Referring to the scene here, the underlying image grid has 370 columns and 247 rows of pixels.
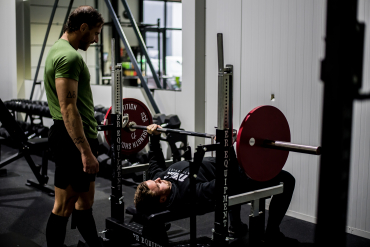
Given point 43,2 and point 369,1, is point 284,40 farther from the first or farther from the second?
point 43,2

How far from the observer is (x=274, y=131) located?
78.1 inches

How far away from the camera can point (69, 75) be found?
1748mm

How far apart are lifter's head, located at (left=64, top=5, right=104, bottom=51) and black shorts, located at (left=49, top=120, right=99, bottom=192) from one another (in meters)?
0.40

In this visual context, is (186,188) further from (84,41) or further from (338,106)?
(338,106)

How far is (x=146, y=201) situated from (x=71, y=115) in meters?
0.64

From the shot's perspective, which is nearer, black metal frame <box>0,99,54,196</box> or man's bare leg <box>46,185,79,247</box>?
man's bare leg <box>46,185,79,247</box>

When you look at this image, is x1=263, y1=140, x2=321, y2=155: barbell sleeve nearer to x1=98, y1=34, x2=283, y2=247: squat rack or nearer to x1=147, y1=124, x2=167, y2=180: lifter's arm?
x1=98, y1=34, x2=283, y2=247: squat rack

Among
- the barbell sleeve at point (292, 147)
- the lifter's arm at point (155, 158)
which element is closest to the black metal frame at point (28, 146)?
the lifter's arm at point (155, 158)

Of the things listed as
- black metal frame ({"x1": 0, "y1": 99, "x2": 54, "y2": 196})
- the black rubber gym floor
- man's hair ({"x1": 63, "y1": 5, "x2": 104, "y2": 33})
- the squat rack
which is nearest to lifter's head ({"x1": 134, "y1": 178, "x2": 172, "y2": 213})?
the squat rack

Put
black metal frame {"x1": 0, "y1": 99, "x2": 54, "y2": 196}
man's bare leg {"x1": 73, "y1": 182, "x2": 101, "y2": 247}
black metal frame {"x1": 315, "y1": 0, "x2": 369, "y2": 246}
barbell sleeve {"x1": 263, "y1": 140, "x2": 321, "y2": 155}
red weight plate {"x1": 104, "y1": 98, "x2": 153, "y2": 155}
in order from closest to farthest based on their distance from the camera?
black metal frame {"x1": 315, "y1": 0, "x2": 369, "y2": 246} < barbell sleeve {"x1": 263, "y1": 140, "x2": 321, "y2": 155} < man's bare leg {"x1": 73, "y1": 182, "x2": 101, "y2": 247} < red weight plate {"x1": 104, "y1": 98, "x2": 153, "y2": 155} < black metal frame {"x1": 0, "y1": 99, "x2": 54, "y2": 196}

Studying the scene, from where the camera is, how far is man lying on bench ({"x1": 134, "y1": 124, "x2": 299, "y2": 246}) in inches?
81.8

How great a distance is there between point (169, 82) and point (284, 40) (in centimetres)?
490

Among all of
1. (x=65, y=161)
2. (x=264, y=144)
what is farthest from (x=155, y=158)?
(x=264, y=144)

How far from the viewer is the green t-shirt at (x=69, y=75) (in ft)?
5.75
